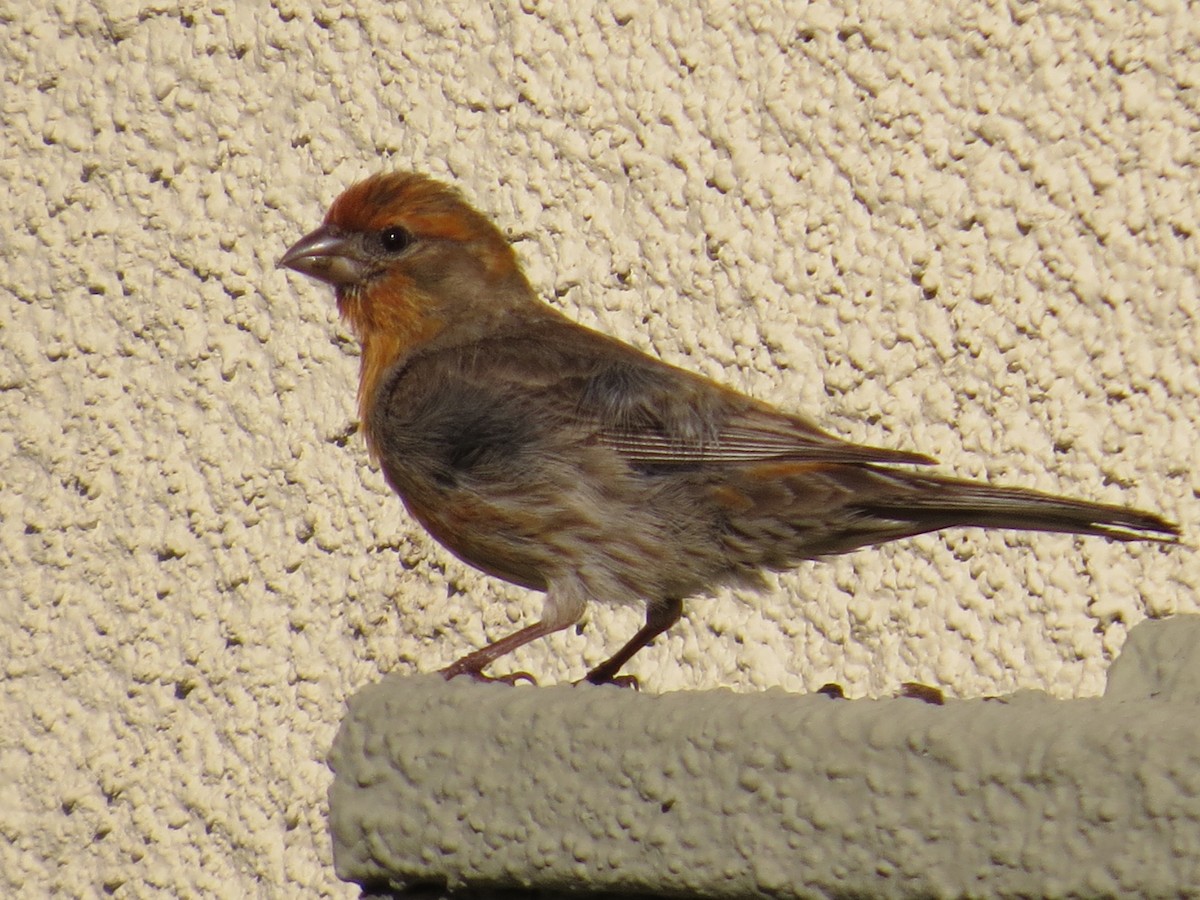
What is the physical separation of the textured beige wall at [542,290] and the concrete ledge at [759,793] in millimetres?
1397

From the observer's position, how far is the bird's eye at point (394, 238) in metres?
3.14

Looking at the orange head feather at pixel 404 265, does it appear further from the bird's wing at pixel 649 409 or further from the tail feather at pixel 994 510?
the tail feather at pixel 994 510

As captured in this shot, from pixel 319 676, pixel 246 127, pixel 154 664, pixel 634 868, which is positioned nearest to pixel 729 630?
pixel 319 676

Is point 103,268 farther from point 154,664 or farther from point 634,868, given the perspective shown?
point 634,868

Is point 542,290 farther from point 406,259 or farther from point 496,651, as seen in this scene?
point 496,651

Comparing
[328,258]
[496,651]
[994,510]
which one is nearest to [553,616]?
[496,651]

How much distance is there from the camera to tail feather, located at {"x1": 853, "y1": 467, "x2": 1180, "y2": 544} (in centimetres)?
226

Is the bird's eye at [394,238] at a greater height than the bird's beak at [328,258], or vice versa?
the bird's eye at [394,238]

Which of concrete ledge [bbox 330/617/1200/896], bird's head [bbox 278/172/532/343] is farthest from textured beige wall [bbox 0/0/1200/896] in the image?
concrete ledge [bbox 330/617/1200/896]

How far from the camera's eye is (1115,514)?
7.33ft

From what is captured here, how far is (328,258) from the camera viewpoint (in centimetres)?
307

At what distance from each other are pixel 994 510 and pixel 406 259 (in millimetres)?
1182

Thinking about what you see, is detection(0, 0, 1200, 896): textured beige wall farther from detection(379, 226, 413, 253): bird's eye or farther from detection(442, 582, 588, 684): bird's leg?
detection(442, 582, 588, 684): bird's leg

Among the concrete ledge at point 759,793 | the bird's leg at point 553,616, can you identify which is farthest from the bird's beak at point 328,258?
the concrete ledge at point 759,793
